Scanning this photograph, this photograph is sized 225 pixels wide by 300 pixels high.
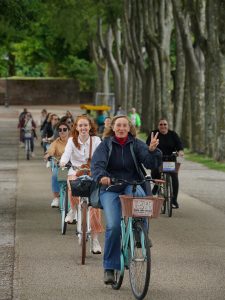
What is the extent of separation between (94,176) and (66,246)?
3737mm

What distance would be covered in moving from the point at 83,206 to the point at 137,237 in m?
3.09

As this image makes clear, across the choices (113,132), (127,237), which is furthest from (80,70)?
(127,237)

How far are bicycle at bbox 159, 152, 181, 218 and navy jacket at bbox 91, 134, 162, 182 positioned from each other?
25.8ft

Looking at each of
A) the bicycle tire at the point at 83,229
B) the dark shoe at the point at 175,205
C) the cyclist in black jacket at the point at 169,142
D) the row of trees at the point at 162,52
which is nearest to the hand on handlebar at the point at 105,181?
the bicycle tire at the point at 83,229

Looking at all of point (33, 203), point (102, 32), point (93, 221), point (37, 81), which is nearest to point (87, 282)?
point (93, 221)

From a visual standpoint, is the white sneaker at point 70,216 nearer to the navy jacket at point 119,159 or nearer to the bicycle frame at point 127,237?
the navy jacket at point 119,159

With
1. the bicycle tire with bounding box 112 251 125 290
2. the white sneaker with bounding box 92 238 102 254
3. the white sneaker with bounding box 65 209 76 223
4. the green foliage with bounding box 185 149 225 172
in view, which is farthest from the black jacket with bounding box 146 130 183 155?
the green foliage with bounding box 185 149 225 172

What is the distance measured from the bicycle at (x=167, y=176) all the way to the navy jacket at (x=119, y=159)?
25.8ft

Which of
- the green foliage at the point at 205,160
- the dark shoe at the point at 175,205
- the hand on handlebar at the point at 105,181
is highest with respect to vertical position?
the hand on handlebar at the point at 105,181

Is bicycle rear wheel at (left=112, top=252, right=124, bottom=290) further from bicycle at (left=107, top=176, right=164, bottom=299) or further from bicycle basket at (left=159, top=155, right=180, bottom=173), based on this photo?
bicycle basket at (left=159, top=155, right=180, bottom=173)

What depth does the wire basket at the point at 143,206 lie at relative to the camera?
35.3 feet

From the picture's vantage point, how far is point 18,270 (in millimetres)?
12875

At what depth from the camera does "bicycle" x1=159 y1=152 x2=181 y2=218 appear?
19672 millimetres

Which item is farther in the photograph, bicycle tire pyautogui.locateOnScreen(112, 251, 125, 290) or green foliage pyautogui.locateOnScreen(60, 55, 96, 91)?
green foliage pyautogui.locateOnScreen(60, 55, 96, 91)
